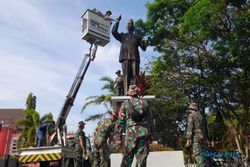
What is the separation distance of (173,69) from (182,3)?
11.3ft

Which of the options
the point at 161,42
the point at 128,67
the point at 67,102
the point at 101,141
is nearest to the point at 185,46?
the point at 161,42

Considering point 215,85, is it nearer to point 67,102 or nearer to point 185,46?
point 185,46

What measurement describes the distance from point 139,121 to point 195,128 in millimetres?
1902

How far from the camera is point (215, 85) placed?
14398 millimetres

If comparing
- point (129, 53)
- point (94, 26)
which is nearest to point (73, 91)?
point (94, 26)

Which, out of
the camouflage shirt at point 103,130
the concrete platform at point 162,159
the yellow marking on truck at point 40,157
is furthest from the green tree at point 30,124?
the camouflage shirt at point 103,130

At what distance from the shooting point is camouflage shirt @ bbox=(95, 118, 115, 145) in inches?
261

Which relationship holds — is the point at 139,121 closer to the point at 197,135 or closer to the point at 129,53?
the point at 197,135

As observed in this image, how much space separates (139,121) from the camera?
203 inches

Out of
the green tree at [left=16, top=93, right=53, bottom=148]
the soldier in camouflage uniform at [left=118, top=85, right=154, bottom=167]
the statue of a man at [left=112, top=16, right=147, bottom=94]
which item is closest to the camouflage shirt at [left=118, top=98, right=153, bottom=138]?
the soldier in camouflage uniform at [left=118, top=85, right=154, bottom=167]

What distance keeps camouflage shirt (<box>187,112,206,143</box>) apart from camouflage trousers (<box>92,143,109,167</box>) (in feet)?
6.19

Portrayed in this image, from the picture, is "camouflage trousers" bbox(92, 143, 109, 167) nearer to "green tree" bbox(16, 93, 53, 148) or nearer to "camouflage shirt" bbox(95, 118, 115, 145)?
"camouflage shirt" bbox(95, 118, 115, 145)

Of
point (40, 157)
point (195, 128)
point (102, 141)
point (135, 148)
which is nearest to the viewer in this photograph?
point (135, 148)

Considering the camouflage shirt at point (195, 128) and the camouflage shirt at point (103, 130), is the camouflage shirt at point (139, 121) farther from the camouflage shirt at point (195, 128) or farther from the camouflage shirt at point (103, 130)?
the camouflage shirt at point (195, 128)
